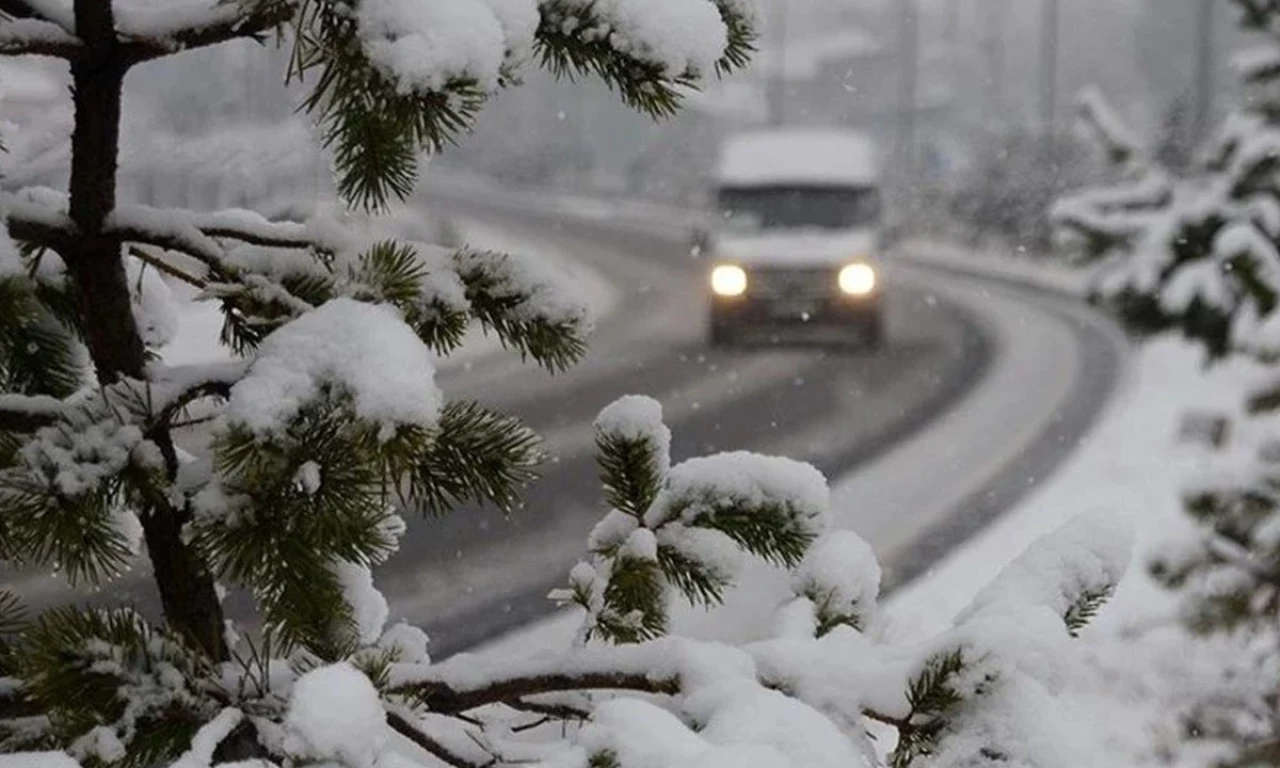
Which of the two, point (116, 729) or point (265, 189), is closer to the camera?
point (116, 729)

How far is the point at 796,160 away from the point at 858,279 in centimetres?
151

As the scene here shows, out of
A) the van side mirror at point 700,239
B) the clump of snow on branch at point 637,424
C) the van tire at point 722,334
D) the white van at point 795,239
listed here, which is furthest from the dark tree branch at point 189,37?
the van tire at point 722,334

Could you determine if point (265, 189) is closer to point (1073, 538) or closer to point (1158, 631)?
point (1073, 538)

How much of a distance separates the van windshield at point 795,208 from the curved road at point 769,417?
1.37 metres

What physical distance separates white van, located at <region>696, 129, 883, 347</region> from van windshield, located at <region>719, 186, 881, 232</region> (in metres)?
0.01

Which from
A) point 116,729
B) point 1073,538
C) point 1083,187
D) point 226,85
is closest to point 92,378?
point 116,729

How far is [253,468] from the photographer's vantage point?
125 centimetres

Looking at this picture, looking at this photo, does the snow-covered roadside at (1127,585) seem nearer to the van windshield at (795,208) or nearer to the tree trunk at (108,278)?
the tree trunk at (108,278)

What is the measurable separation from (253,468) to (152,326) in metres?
0.65

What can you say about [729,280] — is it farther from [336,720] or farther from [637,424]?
[336,720]

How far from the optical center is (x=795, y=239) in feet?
54.2

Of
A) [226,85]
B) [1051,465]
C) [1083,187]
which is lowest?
[1083,187]

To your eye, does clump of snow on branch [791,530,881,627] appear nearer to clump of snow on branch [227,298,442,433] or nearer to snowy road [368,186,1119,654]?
clump of snow on branch [227,298,442,433]

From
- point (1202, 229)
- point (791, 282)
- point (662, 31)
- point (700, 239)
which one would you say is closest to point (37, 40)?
point (662, 31)
